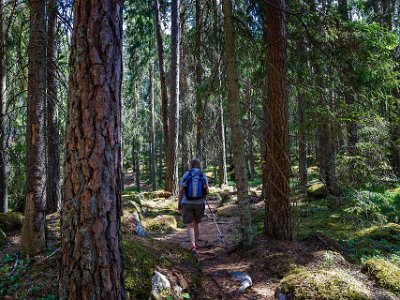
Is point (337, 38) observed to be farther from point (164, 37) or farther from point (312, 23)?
point (164, 37)

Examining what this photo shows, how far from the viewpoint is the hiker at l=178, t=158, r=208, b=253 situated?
6648 millimetres

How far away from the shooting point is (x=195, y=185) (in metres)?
6.66

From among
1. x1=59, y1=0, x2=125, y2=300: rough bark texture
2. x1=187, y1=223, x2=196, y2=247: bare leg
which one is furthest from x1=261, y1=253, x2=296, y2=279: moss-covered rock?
x1=59, y1=0, x2=125, y2=300: rough bark texture

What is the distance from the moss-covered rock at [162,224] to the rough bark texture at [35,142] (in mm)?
4375

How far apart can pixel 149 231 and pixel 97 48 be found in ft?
22.7

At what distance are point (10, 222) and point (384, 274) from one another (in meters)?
7.27

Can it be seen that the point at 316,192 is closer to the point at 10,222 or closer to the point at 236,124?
the point at 236,124

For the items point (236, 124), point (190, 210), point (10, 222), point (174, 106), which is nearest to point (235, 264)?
point (190, 210)

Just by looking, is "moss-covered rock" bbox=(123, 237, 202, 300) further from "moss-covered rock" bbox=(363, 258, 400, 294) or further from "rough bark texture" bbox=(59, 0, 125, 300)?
"moss-covered rock" bbox=(363, 258, 400, 294)

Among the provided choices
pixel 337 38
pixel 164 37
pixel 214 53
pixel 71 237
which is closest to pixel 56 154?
pixel 214 53

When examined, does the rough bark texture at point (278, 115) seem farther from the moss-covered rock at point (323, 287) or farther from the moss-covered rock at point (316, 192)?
the moss-covered rock at point (316, 192)

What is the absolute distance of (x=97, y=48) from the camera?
9.25 ft

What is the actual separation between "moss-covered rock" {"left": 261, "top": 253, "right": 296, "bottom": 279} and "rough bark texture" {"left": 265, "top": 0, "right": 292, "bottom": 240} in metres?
0.90

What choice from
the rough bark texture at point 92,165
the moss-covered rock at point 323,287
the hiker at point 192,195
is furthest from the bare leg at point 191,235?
the rough bark texture at point 92,165
